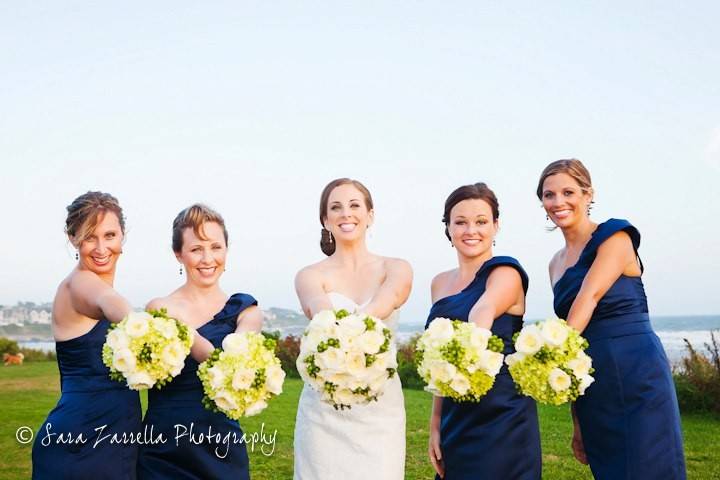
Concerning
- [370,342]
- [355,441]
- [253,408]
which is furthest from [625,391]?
[253,408]

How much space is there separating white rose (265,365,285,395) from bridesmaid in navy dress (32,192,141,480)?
52.8 inches

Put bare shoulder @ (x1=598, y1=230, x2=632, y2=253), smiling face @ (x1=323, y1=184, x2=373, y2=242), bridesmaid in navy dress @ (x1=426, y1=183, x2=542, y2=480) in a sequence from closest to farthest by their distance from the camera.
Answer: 1. bridesmaid in navy dress @ (x1=426, y1=183, x2=542, y2=480)
2. bare shoulder @ (x1=598, y1=230, x2=632, y2=253)
3. smiling face @ (x1=323, y1=184, x2=373, y2=242)

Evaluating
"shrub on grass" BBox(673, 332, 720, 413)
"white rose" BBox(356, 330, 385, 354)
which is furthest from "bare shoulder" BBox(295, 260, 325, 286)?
"shrub on grass" BBox(673, 332, 720, 413)

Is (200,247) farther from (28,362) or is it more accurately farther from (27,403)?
(28,362)

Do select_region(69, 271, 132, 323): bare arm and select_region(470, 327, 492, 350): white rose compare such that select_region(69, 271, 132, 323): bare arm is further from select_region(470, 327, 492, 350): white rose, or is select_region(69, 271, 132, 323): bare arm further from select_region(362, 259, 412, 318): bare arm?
select_region(470, 327, 492, 350): white rose

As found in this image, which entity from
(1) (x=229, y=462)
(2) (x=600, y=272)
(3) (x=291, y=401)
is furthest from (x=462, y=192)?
(3) (x=291, y=401)

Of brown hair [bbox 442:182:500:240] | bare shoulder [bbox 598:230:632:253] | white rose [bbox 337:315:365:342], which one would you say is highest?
brown hair [bbox 442:182:500:240]

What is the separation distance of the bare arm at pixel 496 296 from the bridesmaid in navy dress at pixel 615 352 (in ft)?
1.87

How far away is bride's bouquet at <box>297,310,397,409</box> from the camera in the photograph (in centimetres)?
429

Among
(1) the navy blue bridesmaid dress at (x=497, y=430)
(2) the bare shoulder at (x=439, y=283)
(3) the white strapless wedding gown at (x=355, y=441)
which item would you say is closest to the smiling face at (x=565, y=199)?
(1) the navy blue bridesmaid dress at (x=497, y=430)

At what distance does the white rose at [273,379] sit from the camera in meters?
4.65

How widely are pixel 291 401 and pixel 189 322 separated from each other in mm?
15745

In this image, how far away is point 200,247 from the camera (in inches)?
220

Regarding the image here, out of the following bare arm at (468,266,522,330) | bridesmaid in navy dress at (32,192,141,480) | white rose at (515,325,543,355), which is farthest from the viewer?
bridesmaid in navy dress at (32,192,141,480)
